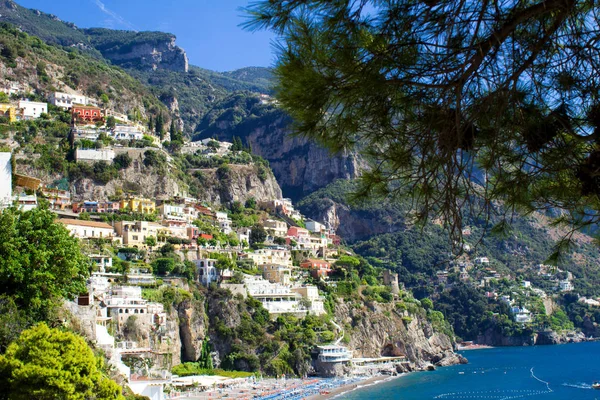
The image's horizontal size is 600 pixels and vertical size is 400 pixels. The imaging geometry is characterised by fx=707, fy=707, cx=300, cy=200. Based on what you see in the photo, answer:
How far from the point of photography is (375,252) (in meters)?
92.3

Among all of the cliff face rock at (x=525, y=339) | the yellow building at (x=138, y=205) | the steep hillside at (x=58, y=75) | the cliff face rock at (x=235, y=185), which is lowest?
the cliff face rock at (x=525, y=339)

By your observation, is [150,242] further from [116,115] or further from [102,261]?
[116,115]

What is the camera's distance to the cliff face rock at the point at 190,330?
40594 mm

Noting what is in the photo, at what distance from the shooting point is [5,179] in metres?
20.6

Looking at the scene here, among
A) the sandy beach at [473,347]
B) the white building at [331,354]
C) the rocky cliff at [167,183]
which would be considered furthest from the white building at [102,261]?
the sandy beach at [473,347]

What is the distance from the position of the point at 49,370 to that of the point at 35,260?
139 inches

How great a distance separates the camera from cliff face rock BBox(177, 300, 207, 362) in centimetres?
4059

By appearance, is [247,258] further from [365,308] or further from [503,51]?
[503,51]

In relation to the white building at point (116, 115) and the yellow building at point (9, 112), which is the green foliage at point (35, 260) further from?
the white building at point (116, 115)

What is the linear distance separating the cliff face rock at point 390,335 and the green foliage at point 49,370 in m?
38.6

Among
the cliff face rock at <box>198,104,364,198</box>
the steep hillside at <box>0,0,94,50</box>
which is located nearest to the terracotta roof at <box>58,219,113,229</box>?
the cliff face rock at <box>198,104,364,198</box>

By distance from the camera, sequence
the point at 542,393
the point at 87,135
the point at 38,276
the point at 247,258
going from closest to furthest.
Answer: the point at 38,276 < the point at 542,393 < the point at 247,258 < the point at 87,135

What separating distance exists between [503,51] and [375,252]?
289 feet

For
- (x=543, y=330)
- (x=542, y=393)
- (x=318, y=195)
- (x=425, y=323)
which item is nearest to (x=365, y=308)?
(x=425, y=323)
